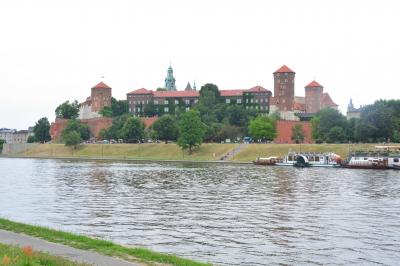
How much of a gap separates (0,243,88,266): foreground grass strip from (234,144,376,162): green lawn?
73.5m

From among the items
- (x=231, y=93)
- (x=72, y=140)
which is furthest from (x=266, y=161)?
(x=231, y=93)

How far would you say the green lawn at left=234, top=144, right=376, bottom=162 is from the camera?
84.4 meters

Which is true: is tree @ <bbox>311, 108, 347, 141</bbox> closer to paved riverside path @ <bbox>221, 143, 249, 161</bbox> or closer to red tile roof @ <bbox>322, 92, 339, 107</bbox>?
paved riverside path @ <bbox>221, 143, 249, 161</bbox>

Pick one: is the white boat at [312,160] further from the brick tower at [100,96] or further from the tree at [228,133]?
the brick tower at [100,96]

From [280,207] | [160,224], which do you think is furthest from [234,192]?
[160,224]

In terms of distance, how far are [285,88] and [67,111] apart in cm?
6623

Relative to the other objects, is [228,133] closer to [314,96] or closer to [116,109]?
[314,96]

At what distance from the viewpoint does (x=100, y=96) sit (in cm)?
17175

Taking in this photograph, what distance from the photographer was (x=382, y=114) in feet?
300

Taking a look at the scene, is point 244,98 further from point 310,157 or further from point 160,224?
point 160,224

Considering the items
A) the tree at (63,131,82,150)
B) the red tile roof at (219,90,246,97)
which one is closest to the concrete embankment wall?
the tree at (63,131,82,150)

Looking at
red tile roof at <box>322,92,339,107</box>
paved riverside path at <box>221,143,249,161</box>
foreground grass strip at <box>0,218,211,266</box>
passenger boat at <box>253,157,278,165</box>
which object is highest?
red tile roof at <box>322,92,339,107</box>

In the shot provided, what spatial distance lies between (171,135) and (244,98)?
162 ft

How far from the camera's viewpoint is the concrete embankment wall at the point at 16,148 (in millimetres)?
138375
